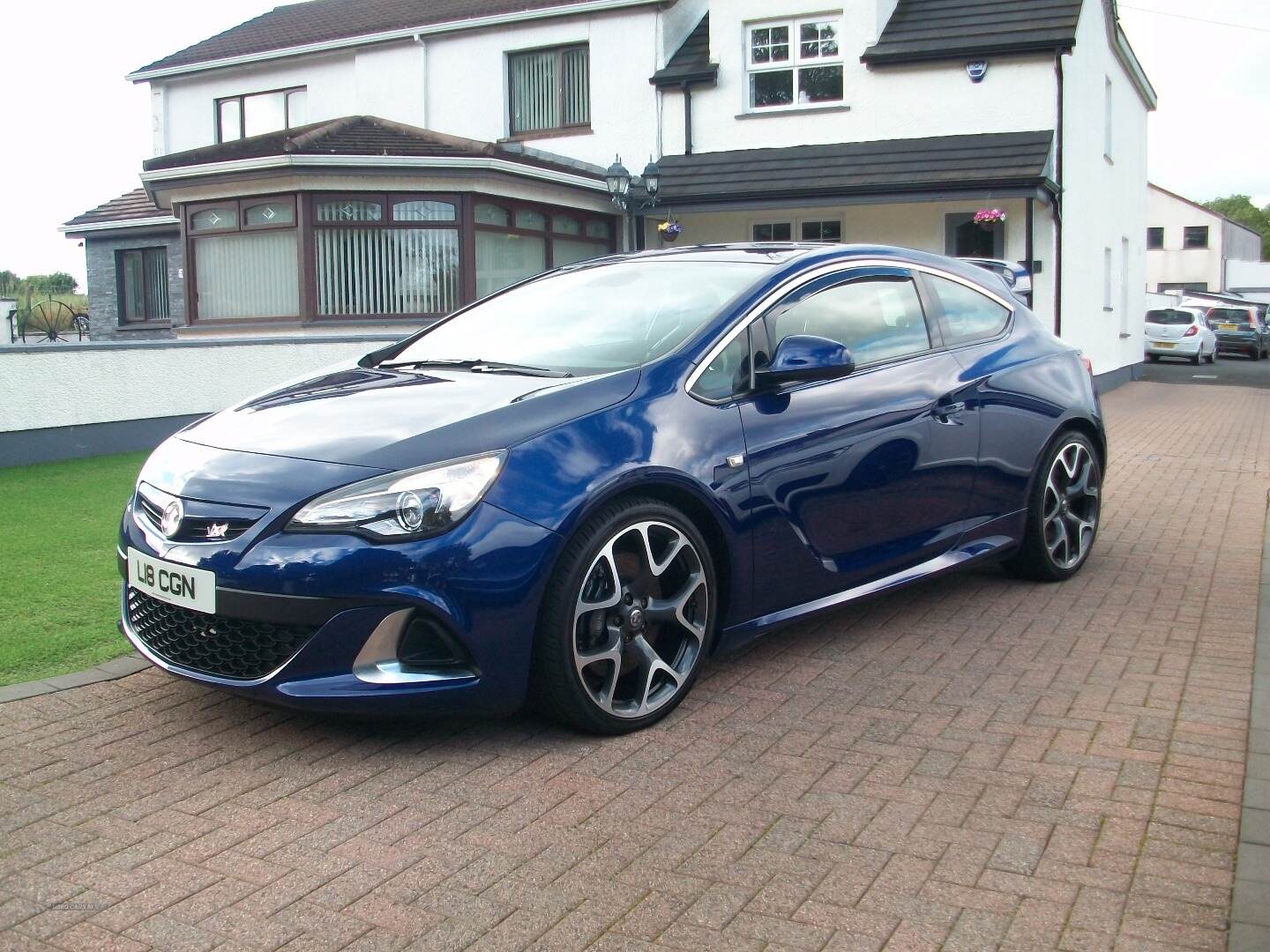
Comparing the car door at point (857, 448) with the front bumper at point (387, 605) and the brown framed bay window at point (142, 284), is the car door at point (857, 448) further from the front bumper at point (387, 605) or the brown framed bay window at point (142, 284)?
the brown framed bay window at point (142, 284)

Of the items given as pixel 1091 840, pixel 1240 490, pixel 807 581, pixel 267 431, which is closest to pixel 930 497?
pixel 807 581

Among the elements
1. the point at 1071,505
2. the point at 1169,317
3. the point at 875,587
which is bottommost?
the point at 875,587

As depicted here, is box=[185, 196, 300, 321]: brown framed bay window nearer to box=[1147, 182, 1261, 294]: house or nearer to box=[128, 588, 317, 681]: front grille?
box=[128, 588, 317, 681]: front grille

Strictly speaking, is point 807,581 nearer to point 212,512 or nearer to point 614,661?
point 614,661

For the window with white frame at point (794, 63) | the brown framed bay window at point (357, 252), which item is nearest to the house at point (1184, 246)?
the window with white frame at point (794, 63)

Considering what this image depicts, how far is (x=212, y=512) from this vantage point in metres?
4.00

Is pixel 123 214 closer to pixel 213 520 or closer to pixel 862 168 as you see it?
pixel 862 168

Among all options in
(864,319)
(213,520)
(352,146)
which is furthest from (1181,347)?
(213,520)

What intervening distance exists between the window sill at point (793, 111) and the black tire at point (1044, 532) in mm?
15086

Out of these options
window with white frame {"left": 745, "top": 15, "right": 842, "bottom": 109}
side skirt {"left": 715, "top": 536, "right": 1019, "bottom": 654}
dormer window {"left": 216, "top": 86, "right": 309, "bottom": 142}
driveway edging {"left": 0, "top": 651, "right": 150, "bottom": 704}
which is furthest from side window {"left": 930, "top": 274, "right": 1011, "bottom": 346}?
dormer window {"left": 216, "top": 86, "right": 309, "bottom": 142}

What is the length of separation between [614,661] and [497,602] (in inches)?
19.9

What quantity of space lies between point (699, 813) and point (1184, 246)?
2856 inches

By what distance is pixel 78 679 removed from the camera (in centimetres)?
476

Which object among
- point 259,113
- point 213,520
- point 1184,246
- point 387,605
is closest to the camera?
point 387,605
